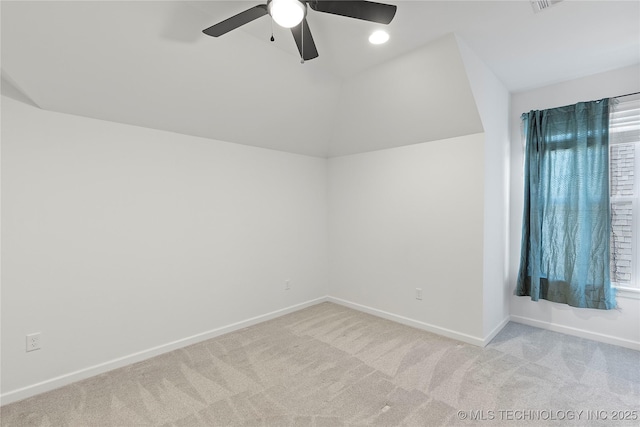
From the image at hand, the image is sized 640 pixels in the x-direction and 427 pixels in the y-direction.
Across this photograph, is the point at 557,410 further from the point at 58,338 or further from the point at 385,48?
the point at 58,338

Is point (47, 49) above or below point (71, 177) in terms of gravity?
above

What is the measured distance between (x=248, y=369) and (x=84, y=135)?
2321mm

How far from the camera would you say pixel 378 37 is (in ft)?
7.63

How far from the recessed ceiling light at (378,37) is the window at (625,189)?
2363 millimetres

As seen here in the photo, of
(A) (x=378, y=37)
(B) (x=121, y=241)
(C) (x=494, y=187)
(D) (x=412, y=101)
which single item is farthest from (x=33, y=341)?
(C) (x=494, y=187)

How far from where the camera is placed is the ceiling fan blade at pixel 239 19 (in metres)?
1.63

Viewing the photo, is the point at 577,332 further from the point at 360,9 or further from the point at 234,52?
the point at 234,52

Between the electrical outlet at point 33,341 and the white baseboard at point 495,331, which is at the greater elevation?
the electrical outlet at point 33,341

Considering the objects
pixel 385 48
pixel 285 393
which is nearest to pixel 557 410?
pixel 285 393

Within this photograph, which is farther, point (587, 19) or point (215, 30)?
point (587, 19)

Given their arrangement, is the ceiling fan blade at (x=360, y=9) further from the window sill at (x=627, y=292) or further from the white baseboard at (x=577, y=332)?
the white baseboard at (x=577, y=332)

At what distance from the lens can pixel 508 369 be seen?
2.48m

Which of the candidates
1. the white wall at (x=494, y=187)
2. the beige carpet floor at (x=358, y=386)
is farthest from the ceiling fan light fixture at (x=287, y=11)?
the beige carpet floor at (x=358, y=386)

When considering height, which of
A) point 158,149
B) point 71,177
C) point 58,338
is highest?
point 158,149
